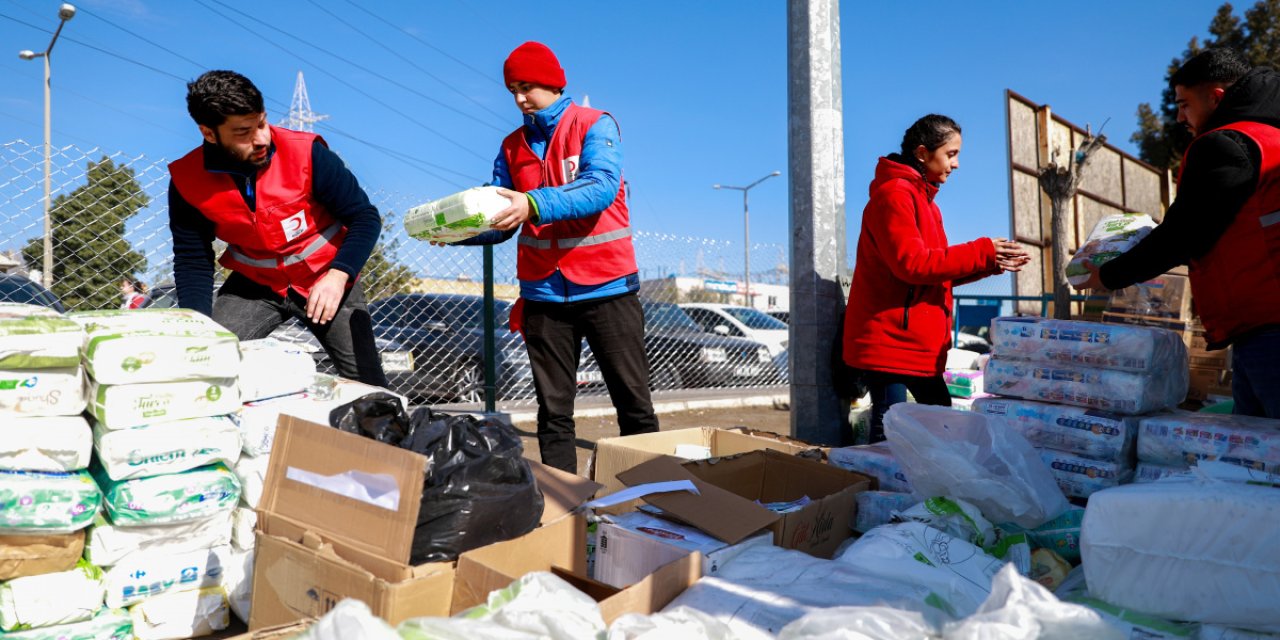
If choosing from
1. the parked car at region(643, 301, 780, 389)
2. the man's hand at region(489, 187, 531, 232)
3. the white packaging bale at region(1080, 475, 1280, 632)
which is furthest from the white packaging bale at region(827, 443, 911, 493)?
the parked car at region(643, 301, 780, 389)

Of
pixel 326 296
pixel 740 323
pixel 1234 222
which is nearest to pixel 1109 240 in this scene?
pixel 1234 222

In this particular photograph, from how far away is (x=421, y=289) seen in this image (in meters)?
7.06

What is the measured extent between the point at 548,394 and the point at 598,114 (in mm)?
1096

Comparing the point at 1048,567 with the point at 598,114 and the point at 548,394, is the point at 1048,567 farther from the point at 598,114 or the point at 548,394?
the point at 598,114

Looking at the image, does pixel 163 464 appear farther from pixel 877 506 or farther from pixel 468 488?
pixel 877 506

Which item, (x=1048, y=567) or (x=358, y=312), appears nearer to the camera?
(x=1048, y=567)

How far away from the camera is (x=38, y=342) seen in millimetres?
2182

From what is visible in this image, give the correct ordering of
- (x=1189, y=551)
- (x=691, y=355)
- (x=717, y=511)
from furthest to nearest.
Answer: (x=691, y=355), (x=717, y=511), (x=1189, y=551)

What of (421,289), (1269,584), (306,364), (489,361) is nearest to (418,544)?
(306,364)

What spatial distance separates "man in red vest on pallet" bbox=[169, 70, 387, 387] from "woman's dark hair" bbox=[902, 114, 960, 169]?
213 cm

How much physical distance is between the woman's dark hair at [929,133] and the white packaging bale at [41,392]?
2.94 metres

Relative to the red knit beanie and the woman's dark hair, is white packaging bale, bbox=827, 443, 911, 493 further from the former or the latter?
the red knit beanie

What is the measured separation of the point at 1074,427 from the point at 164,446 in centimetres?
294

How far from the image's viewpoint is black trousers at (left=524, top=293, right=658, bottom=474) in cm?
317
